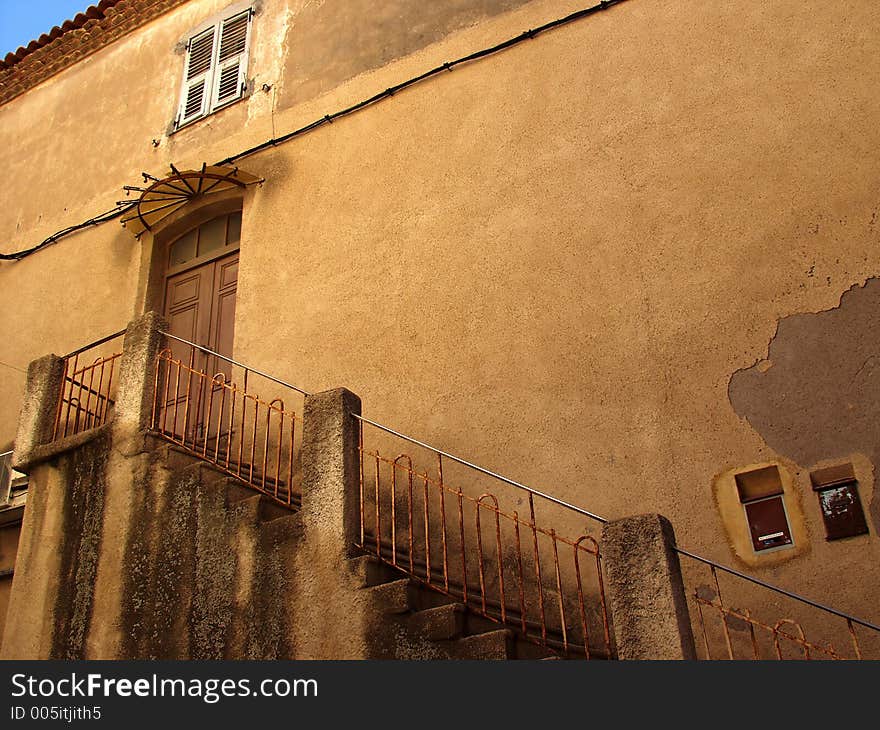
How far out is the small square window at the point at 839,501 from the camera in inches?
271

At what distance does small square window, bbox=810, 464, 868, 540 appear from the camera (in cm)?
689

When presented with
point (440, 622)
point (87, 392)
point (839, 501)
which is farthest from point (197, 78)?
point (839, 501)

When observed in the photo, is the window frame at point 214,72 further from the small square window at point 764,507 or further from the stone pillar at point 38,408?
the small square window at point 764,507

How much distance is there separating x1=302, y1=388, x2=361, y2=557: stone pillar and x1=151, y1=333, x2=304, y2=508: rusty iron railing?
41cm

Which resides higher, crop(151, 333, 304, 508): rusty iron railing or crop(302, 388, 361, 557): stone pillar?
crop(151, 333, 304, 508): rusty iron railing

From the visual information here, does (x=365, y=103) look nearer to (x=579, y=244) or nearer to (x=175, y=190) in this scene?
(x=175, y=190)

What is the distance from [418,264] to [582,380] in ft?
7.24

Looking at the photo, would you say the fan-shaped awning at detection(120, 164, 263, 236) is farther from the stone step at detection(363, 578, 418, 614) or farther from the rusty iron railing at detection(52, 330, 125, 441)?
the stone step at detection(363, 578, 418, 614)

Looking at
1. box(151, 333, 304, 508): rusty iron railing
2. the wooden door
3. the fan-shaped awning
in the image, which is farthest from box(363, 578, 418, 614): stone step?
the fan-shaped awning

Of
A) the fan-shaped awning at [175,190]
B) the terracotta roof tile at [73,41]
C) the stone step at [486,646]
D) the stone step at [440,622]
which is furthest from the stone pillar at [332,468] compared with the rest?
the terracotta roof tile at [73,41]

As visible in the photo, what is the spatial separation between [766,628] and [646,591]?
1.35 meters

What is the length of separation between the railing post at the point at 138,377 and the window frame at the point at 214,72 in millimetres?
Result: 4483

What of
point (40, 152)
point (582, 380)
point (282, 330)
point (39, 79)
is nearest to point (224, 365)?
point (282, 330)

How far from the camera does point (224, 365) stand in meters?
10.7
